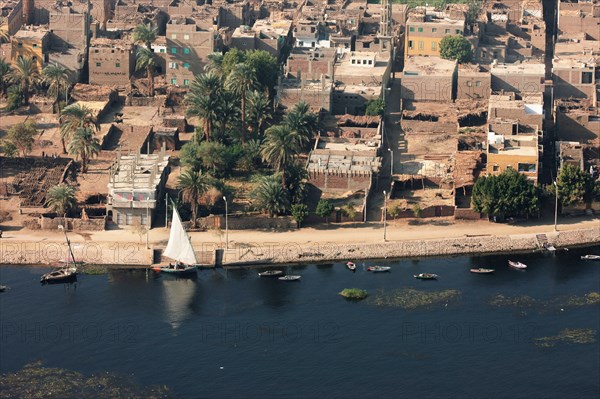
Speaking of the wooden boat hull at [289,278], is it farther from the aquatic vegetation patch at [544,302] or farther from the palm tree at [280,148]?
the aquatic vegetation patch at [544,302]

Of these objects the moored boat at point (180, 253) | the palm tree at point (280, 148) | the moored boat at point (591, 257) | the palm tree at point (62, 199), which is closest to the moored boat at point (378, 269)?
the palm tree at point (280, 148)

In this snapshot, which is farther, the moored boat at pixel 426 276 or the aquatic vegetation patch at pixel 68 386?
the moored boat at pixel 426 276

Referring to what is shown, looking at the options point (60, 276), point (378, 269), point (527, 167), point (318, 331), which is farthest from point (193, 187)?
point (527, 167)

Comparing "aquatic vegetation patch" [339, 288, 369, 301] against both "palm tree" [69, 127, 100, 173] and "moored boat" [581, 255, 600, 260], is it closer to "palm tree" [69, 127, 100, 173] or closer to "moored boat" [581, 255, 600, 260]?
"moored boat" [581, 255, 600, 260]

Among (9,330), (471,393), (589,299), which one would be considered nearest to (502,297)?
(589,299)

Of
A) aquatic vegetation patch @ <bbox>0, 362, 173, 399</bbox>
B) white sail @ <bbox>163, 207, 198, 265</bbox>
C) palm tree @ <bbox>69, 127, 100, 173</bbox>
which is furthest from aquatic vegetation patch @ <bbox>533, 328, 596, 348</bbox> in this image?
palm tree @ <bbox>69, 127, 100, 173</bbox>

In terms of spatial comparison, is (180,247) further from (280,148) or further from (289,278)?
(280,148)

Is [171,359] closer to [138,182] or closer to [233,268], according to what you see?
[233,268]

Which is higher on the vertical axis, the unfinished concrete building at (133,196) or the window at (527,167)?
A: the window at (527,167)
